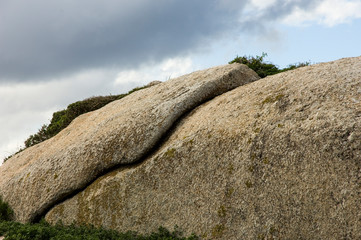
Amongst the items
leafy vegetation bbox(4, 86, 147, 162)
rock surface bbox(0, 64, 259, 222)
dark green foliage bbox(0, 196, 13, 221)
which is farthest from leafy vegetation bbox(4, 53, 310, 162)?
dark green foliage bbox(0, 196, 13, 221)

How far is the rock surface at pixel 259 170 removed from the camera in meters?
8.69

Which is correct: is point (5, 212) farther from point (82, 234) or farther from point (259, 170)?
point (259, 170)

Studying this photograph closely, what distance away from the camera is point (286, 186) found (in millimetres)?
9320

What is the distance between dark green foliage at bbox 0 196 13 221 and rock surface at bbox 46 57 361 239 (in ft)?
16.6

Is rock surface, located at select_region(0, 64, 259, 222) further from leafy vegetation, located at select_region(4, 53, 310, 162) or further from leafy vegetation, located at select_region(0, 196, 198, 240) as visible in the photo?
leafy vegetation, located at select_region(4, 53, 310, 162)

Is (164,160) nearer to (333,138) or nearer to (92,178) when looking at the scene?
(92,178)

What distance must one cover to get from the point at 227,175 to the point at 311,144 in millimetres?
2523

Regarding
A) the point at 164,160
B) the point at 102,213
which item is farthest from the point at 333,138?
the point at 102,213

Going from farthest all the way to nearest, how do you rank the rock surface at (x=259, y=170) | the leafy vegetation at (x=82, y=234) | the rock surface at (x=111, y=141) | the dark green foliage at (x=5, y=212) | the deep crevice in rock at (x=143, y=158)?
1. the dark green foliage at (x=5, y=212)
2. the rock surface at (x=111, y=141)
3. the deep crevice in rock at (x=143, y=158)
4. the leafy vegetation at (x=82, y=234)
5. the rock surface at (x=259, y=170)

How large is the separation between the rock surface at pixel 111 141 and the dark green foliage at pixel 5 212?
0.82ft

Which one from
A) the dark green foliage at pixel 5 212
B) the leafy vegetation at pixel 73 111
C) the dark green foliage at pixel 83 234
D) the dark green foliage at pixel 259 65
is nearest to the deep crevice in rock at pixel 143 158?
the dark green foliage at pixel 83 234

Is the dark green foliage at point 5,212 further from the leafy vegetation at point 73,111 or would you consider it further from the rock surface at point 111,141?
the leafy vegetation at point 73,111

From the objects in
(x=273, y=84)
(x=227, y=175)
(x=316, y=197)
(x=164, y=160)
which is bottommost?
(x=316, y=197)

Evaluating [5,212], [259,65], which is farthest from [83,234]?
[259,65]
